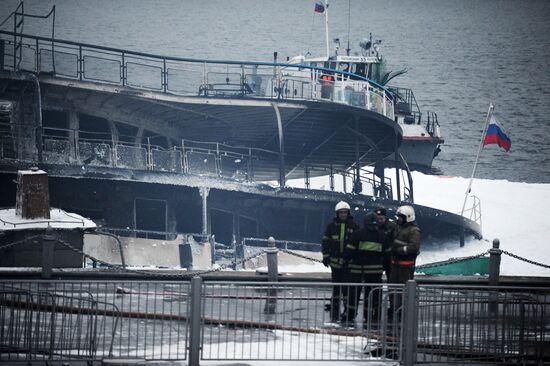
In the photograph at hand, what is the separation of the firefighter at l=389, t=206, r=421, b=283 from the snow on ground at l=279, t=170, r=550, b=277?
59.5 ft

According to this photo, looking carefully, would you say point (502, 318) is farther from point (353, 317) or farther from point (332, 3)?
point (332, 3)

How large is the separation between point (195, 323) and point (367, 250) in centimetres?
327

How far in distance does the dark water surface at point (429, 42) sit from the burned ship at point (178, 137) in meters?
35.0

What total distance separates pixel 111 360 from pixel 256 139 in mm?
21192

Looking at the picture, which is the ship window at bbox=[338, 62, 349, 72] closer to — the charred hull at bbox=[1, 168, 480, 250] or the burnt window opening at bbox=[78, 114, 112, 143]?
the charred hull at bbox=[1, 168, 480, 250]

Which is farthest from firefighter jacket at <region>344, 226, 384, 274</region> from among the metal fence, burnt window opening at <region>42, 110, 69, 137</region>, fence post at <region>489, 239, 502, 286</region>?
burnt window opening at <region>42, 110, 69, 137</region>

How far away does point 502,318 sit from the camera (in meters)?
11.5

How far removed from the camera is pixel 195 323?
429 inches

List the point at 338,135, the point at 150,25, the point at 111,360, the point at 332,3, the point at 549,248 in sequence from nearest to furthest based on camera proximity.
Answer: the point at 111,360, the point at 338,135, the point at 549,248, the point at 150,25, the point at 332,3

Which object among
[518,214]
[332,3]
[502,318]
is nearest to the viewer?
[502,318]

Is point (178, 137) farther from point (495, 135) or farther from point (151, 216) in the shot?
point (495, 135)

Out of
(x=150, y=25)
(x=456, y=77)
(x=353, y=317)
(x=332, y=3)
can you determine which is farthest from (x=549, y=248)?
(x=332, y=3)

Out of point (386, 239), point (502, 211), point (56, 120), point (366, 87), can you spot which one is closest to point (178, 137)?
point (56, 120)

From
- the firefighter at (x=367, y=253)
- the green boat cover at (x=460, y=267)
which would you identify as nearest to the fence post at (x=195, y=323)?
the firefighter at (x=367, y=253)
